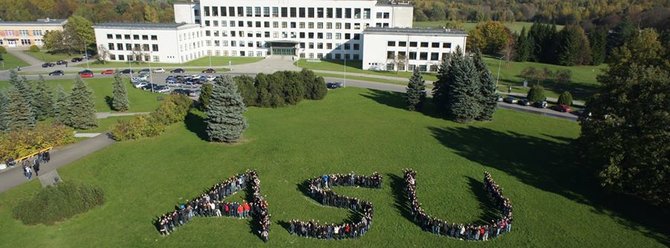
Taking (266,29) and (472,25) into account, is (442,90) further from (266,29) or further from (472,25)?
(472,25)

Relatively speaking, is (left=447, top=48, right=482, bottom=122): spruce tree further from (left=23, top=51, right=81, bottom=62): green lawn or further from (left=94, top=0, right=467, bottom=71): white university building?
(left=23, top=51, right=81, bottom=62): green lawn

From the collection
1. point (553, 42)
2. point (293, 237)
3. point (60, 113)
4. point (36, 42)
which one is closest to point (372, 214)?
point (293, 237)

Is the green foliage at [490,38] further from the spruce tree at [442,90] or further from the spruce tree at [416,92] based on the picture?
the spruce tree at [416,92]

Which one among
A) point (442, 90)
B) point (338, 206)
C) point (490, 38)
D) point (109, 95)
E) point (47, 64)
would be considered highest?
point (490, 38)

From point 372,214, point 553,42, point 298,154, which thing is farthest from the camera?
point 553,42

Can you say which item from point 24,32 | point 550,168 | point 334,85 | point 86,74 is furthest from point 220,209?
point 24,32

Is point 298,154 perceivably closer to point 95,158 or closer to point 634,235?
point 95,158
